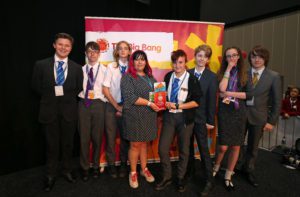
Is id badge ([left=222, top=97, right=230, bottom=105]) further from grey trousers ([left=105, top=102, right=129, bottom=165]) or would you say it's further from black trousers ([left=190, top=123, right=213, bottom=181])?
grey trousers ([left=105, top=102, right=129, bottom=165])

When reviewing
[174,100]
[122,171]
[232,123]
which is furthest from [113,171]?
[232,123]

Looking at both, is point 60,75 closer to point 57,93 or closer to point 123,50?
point 57,93

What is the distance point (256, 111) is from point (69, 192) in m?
2.26

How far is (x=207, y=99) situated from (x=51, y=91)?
1.66 m

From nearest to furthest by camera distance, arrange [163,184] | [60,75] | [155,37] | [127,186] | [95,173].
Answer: [60,75], [163,184], [127,186], [95,173], [155,37]

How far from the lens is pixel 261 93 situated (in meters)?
2.57

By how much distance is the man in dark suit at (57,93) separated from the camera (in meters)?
2.49

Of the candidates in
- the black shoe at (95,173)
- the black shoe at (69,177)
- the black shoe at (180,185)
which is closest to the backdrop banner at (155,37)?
the black shoe at (95,173)

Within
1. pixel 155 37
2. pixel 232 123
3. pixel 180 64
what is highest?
pixel 155 37

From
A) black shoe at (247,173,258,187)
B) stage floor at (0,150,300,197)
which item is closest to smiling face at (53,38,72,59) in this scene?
stage floor at (0,150,300,197)

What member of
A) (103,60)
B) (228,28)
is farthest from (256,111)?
(228,28)

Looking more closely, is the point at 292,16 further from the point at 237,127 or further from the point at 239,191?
the point at 239,191

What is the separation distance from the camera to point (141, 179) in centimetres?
289

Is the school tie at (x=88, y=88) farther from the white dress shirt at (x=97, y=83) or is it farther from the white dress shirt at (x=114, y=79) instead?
the white dress shirt at (x=114, y=79)
